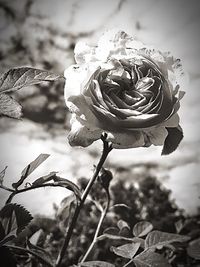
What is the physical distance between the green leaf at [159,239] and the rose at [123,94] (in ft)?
0.36

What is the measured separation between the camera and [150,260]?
1.26 ft

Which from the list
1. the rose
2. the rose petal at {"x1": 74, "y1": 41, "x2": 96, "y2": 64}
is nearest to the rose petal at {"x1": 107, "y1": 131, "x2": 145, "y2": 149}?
the rose

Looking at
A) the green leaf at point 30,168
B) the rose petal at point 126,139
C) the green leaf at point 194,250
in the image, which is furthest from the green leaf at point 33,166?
the green leaf at point 194,250

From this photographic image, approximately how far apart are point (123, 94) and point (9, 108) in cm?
14

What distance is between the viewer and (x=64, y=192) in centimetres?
55

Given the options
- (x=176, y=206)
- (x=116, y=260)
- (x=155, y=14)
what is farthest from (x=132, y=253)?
(x=155, y=14)

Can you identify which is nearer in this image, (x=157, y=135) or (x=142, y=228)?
(x=157, y=135)

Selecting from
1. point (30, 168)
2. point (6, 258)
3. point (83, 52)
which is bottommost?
point (6, 258)

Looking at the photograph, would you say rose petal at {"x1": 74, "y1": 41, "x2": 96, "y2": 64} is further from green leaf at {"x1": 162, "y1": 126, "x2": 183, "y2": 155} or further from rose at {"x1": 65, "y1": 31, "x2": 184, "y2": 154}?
green leaf at {"x1": 162, "y1": 126, "x2": 183, "y2": 155}

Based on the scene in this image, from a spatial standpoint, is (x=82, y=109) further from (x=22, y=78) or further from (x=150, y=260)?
(x=150, y=260)

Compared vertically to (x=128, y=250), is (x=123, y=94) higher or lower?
higher

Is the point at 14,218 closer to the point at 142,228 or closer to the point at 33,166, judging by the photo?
the point at 33,166

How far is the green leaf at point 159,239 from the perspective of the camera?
0.42 metres

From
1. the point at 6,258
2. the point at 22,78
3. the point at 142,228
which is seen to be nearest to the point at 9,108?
the point at 22,78
